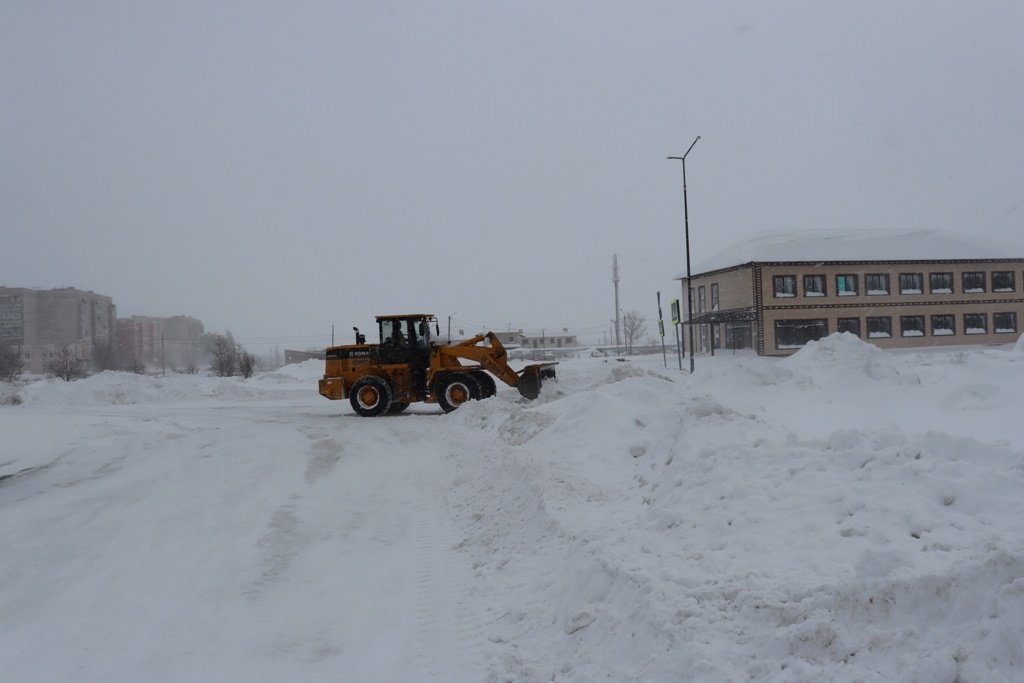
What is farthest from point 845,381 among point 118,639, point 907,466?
point 118,639

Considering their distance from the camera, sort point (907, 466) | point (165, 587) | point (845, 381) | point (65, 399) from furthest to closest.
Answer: point (65, 399)
point (845, 381)
point (165, 587)
point (907, 466)

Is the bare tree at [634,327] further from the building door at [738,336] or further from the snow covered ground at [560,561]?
the snow covered ground at [560,561]

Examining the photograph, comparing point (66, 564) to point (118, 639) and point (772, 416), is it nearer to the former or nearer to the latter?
point (118, 639)

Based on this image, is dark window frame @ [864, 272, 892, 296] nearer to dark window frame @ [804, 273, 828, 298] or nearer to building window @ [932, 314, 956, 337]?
dark window frame @ [804, 273, 828, 298]

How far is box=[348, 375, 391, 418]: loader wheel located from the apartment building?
3383 cm

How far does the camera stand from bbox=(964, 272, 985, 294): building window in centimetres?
5234

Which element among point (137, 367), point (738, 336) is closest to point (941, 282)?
point (738, 336)

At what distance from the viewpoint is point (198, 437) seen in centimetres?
1800

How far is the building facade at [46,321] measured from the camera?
108812mm

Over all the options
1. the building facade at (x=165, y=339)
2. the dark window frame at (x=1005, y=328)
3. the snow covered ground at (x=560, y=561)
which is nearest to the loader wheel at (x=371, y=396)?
the snow covered ground at (x=560, y=561)

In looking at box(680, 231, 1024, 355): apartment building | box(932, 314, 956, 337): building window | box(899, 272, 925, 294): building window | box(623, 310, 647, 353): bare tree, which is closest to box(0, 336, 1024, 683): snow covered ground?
box(680, 231, 1024, 355): apartment building

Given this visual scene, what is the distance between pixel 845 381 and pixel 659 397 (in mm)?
5342

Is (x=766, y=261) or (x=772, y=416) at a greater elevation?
(x=766, y=261)

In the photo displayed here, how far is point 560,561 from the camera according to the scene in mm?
6785
